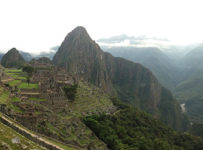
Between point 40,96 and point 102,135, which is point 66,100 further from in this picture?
point 102,135

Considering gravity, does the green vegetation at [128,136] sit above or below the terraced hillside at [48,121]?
below

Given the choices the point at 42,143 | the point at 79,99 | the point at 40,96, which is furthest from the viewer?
the point at 79,99

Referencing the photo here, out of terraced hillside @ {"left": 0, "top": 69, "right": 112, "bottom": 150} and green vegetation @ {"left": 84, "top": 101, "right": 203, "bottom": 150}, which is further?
green vegetation @ {"left": 84, "top": 101, "right": 203, "bottom": 150}

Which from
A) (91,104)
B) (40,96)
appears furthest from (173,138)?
(40,96)

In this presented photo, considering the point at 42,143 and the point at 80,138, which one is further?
the point at 80,138

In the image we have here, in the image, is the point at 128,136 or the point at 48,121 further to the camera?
the point at 128,136

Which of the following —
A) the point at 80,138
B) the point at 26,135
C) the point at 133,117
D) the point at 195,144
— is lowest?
the point at 195,144

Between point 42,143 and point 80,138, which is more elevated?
point 42,143

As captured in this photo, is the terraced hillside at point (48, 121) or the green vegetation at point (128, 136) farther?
the green vegetation at point (128, 136)

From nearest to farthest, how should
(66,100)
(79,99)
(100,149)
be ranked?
(100,149) < (66,100) < (79,99)

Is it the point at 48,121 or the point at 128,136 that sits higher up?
the point at 48,121

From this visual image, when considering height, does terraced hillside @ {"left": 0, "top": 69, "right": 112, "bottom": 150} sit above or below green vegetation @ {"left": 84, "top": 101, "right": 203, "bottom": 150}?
above
